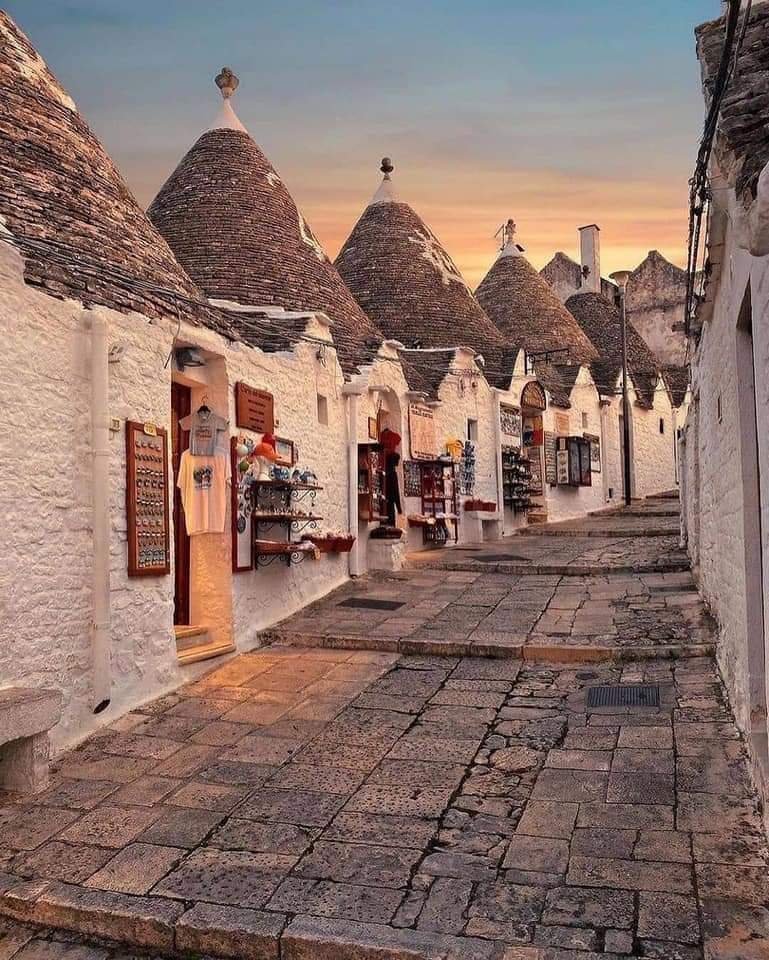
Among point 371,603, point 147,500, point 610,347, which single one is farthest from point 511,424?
point 147,500

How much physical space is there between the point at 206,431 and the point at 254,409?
32.9 inches

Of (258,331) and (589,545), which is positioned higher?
(258,331)

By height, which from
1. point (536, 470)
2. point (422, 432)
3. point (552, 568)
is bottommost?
point (552, 568)

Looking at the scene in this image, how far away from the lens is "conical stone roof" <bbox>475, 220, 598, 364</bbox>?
24.2m

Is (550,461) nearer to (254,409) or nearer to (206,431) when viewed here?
(254,409)

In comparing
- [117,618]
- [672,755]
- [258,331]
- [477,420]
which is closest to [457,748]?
[672,755]

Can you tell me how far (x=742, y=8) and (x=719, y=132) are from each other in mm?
1519

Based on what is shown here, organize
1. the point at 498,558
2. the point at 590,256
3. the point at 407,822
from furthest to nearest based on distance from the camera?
1. the point at 590,256
2. the point at 498,558
3. the point at 407,822

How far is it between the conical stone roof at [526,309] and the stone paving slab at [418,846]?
61.4 feet

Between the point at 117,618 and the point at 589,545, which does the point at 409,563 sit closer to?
the point at 589,545

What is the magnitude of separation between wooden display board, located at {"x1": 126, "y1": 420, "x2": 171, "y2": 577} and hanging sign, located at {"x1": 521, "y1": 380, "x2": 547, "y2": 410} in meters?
14.3

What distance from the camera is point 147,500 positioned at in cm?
664

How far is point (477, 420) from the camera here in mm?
17906

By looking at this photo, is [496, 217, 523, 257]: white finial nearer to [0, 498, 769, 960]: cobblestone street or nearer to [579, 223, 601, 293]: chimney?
[579, 223, 601, 293]: chimney
